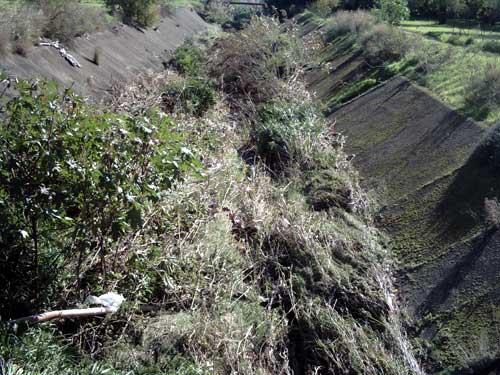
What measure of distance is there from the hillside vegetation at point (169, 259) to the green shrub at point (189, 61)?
7.44 m

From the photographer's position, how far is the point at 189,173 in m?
8.37

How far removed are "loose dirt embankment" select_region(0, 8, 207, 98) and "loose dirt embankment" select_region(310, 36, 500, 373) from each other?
4.89 meters

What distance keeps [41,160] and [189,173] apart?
3.50 metres

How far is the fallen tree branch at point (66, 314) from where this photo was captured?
199 inches

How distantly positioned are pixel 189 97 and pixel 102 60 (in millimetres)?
3099

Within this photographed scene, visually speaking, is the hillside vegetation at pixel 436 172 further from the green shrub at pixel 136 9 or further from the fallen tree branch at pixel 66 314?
the green shrub at pixel 136 9

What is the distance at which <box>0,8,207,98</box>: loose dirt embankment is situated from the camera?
11031mm

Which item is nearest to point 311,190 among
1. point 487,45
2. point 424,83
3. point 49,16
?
point 424,83

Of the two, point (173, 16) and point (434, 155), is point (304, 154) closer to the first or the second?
point (434, 155)

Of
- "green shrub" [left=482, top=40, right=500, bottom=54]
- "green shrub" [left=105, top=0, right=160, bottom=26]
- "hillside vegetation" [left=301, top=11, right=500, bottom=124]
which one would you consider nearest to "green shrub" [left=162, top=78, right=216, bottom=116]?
"hillside vegetation" [left=301, top=11, right=500, bottom=124]

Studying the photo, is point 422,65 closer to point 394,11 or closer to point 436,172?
point 436,172

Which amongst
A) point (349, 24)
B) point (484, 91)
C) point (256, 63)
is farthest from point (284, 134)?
point (349, 24)

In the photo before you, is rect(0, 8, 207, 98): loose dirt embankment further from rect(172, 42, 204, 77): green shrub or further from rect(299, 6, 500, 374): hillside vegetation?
rect(299, 6, 500, 374): hillside vegetation

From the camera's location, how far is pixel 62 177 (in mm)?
5152
